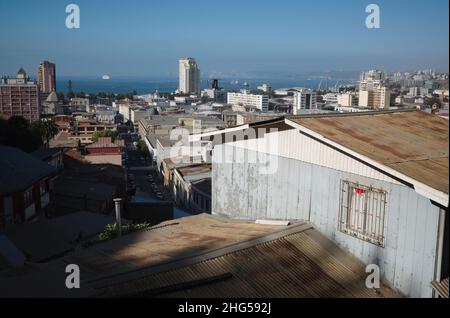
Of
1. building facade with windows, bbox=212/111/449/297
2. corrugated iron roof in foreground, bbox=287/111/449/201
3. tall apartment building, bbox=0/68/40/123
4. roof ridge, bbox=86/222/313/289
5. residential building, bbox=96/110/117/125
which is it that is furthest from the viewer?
residential building, bbox=96/110/117/125

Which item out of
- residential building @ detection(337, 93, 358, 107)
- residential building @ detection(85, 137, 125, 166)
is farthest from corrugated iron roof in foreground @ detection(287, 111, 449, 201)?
residential building @ detection(337, 93, 358, 107)

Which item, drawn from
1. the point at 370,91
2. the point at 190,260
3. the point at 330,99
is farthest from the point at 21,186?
the point at 330,99

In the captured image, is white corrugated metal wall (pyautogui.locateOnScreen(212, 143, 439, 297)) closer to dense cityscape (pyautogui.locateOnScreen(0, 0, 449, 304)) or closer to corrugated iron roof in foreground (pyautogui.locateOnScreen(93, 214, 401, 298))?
dense cityscape (pyautogui.locateOnScreen(0, 0, 449, 304))

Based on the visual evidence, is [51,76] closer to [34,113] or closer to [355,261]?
[34,113]

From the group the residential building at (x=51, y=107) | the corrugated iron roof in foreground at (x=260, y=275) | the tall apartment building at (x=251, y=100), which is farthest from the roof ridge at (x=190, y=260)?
the tall apartment building at (x=251, y=100)

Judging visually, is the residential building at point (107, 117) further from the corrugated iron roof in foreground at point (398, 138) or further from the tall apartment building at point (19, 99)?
the corrugated iron roof in foreground at point (398, 138)
